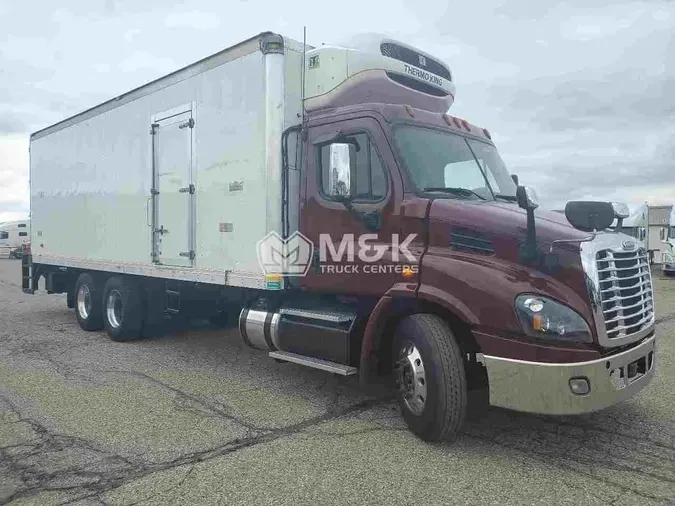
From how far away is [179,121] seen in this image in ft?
24.5

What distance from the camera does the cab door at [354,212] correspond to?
5121 mm

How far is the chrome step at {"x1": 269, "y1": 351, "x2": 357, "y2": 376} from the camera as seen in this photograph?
210 inches

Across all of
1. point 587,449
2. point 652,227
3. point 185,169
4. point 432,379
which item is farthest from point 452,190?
point 652,227

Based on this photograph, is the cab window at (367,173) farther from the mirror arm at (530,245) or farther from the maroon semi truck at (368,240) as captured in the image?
the mirror arm at (530,245)

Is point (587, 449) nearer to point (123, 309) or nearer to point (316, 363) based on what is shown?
point (316, 363)

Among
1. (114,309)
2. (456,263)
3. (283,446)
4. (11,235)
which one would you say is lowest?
(283,446)

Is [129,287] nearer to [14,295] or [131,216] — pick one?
[131,216]

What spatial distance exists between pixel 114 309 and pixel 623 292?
740 cm

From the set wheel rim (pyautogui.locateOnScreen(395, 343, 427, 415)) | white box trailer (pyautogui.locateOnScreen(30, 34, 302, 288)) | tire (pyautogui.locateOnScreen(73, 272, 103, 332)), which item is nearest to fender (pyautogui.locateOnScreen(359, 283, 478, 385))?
wheel rim (pyautogui.locateOnScreen(395, 343, 427, 415))

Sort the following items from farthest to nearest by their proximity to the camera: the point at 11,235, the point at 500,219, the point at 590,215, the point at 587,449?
the point at 11,235 → the point at 587,449 → the point at 500,219 → the point at 590,215

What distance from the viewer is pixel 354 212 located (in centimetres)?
538

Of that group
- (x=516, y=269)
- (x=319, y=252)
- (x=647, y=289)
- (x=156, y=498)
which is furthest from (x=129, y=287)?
(x=647, y=289)

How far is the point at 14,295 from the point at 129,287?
969 cm

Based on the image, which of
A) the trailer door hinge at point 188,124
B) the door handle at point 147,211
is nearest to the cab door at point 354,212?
the trailer door hinge at point 188,124
